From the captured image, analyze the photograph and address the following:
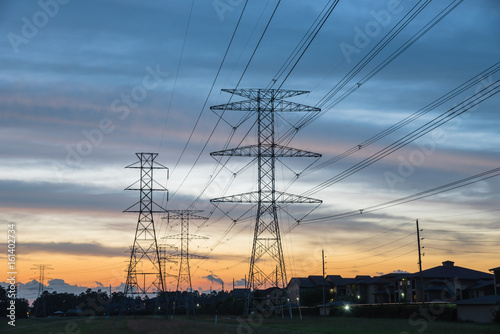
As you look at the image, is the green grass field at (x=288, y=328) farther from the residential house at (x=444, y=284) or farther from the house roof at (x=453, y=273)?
the house roof at (x=453, y=273)

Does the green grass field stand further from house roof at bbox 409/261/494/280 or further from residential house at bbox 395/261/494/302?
house roof at bbox 409/261/494/280

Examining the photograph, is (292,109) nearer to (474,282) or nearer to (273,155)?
(273,155)

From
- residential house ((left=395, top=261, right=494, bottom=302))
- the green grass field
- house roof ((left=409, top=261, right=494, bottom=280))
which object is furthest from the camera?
house roof ((left=409, top=261, right=494, bottom=280))

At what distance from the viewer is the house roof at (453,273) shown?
13950 centimetres

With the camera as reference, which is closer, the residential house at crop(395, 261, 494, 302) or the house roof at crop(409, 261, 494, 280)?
the residential house at crop(395, 261, 494, 302)

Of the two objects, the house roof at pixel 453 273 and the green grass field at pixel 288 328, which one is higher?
the house roof at pixel 453 273

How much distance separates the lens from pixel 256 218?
207 feet

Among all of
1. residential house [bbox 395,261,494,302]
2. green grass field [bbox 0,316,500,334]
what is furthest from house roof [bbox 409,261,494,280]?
green grass field [bbox 0,316,500,334]

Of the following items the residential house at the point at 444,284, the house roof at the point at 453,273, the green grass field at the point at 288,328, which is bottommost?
the green grass field at the point at 288,328

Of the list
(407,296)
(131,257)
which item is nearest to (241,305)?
(407,296)

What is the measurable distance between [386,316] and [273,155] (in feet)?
133

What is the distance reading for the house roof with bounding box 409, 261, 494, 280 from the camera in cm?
13950

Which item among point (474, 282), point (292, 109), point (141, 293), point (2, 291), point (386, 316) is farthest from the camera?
point (2, 291)

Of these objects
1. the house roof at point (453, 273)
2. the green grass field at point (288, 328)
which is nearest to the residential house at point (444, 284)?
the house roof at point (453, 273)
